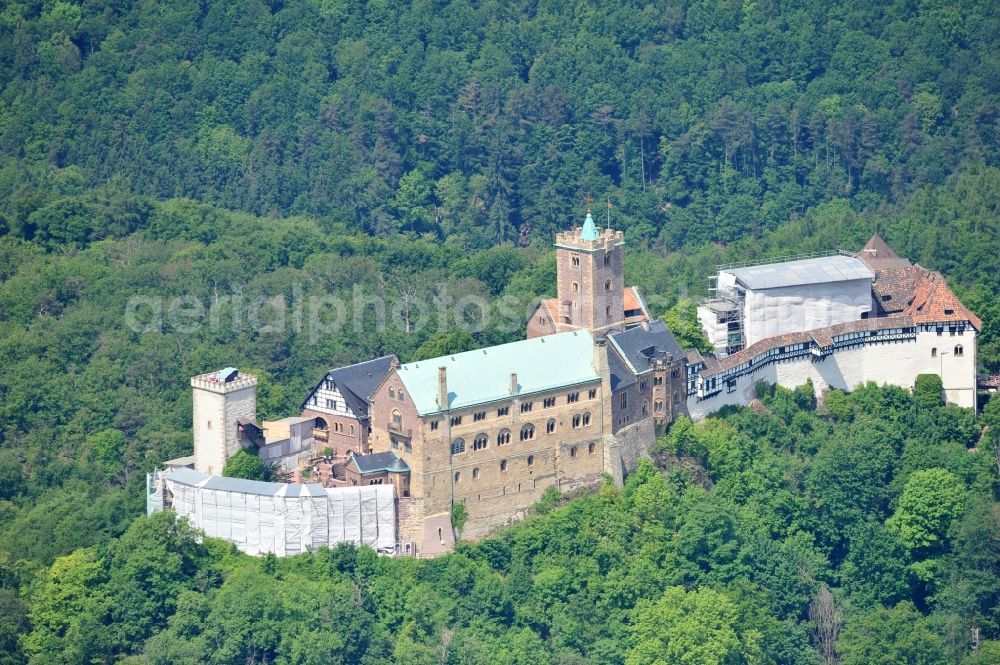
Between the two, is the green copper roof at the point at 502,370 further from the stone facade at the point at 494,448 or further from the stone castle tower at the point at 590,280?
the stone castle tower at the point at 590,280

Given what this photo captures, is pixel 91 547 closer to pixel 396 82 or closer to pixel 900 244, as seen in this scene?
pixel 900 244

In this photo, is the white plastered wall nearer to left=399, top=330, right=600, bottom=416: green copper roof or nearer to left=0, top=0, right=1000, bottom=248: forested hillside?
left=399, top=330, right=600, bottom=416: green copper roof

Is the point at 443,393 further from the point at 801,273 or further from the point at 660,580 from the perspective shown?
the point at 801,273

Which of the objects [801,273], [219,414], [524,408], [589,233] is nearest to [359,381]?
[219,414]

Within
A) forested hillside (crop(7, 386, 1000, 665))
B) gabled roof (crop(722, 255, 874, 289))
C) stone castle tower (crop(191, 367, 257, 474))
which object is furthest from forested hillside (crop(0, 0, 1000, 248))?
stone castle tower (crop(191, 367, 257, 474))

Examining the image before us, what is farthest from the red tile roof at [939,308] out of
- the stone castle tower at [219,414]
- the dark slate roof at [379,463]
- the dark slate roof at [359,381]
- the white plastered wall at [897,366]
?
the stone castle tower at [219,414]

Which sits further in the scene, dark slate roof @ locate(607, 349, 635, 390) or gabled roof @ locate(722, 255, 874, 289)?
gabled roof @ locate(722, 255, 874, 289)
